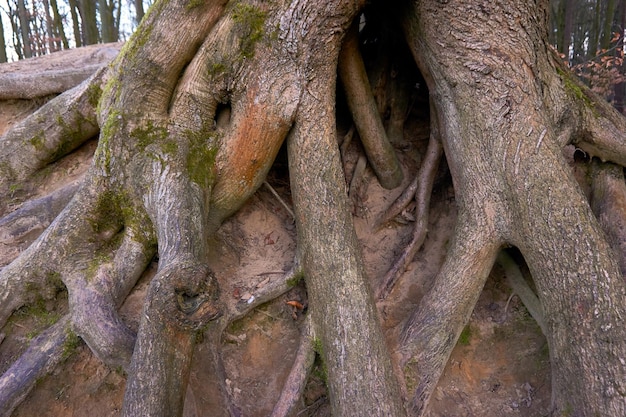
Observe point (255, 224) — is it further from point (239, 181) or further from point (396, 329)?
point (396, 329)

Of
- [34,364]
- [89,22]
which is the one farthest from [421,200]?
[89,22]

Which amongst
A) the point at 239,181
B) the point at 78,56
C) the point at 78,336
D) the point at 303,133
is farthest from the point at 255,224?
the point at 78,56

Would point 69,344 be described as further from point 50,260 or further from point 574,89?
point 574,89

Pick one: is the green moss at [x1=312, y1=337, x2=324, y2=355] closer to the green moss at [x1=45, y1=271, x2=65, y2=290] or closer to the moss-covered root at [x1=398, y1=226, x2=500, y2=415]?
the moss-covered root at [x1=398, y1=226, x2=500, y2=415]

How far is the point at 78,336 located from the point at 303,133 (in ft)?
5.56

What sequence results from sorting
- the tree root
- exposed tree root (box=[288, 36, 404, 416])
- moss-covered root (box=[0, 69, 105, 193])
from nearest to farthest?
1. exposed tree root (box=[288, 36, 404, 416])
2. the tree root
3. moss-covered root (box=[0, 69, 105, 193])

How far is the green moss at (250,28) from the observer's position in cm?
266

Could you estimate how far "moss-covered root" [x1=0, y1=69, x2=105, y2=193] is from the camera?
3453 millimetres

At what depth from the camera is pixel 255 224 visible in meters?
3.18

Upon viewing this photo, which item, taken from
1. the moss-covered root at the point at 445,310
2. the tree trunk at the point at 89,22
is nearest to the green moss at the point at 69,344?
the moss-covered root at the point at 445,310

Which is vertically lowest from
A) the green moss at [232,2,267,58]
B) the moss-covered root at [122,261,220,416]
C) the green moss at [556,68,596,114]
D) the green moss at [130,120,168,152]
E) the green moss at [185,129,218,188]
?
the moss-covered root at [122,261,220,416]

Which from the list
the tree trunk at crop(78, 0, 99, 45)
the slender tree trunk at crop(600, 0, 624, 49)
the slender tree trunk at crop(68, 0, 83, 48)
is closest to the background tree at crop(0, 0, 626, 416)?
the tree trunk at crop(78, 0, 99, 45)

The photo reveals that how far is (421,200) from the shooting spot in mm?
3180

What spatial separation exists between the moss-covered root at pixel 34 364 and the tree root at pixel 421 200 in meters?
1.96
